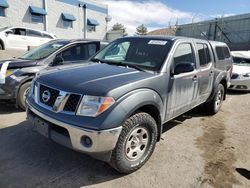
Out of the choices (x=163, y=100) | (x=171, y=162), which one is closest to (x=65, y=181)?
(x=171, y=162)

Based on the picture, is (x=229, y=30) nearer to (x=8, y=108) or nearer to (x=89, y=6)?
(x=89, y=6)

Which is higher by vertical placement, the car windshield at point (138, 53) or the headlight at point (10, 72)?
the car windshield at point (138, 53)

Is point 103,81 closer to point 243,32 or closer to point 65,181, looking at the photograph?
point 65,181

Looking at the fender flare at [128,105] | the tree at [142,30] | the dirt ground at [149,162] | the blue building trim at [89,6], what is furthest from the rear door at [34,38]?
the tree at [142,30]

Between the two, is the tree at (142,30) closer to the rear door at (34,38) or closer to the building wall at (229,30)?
the building wall at (229,30)

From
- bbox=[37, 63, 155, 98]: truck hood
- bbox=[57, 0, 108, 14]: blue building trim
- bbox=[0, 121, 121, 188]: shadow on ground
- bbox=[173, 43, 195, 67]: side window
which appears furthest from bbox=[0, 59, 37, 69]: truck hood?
bbox=[57, 0, 108, 14]: blue building trim

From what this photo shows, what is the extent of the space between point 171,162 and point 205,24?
29180mm

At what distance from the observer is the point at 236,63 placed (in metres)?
10.0

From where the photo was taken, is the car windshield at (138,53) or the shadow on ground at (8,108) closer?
the car windshield at (138,53)

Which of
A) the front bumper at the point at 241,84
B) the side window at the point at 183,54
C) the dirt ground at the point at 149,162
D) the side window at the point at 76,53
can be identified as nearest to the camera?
the dirt ground at the point at 149,162

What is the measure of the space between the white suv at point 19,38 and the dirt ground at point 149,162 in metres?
9.30

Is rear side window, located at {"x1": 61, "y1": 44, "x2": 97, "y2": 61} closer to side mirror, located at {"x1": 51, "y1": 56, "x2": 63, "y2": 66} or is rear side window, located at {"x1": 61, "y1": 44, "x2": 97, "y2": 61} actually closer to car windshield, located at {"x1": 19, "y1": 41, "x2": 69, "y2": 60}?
car windshield, located at {"x1": 19, "y1": 41, "x2": 69, "y2": 60}

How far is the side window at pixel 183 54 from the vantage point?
12.4 feet

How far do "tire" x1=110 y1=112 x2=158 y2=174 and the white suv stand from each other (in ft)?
39.0
